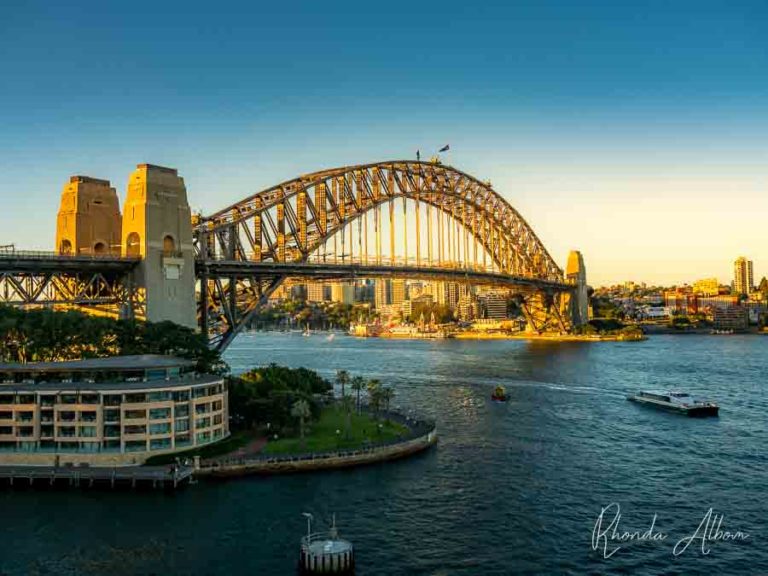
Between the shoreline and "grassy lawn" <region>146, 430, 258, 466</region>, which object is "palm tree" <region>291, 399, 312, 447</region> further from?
"grassy lawn" <region>146, 430, 258, 466</region>

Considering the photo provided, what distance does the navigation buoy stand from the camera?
26438 millimetres

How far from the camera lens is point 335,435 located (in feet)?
146

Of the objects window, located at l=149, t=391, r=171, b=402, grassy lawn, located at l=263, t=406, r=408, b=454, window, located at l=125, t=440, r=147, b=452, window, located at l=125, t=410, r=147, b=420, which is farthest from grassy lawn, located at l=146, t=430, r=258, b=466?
window, located at l=149, t=391, r=171, b=402

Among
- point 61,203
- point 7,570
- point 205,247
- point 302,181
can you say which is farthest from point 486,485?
point 302,181

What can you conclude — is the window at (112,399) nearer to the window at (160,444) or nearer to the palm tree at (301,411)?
the window at (160,444)

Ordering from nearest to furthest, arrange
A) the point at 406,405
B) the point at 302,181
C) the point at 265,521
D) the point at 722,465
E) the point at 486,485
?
the point at 265,521
the point at 486,485
the point at 722,465
the point at 406,405
the point at 302,181

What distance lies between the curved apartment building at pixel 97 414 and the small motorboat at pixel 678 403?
118 ft

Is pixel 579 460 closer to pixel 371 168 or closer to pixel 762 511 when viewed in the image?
pixel 762 511

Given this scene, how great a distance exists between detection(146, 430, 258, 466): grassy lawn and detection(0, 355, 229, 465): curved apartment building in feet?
1.73

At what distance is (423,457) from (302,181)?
37.4 m

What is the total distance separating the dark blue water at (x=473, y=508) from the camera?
27875mm

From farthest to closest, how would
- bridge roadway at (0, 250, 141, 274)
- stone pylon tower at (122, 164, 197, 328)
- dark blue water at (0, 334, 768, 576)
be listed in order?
stone pylon tower at (122, 164, 197, 328) → bridge roadway at (0, 250, 141, 274) → dark blue water at (0, 334, 768, 576)

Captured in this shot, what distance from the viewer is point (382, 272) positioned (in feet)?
261

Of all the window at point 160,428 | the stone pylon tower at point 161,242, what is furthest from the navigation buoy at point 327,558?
the stone pylon tower at point 161,242
